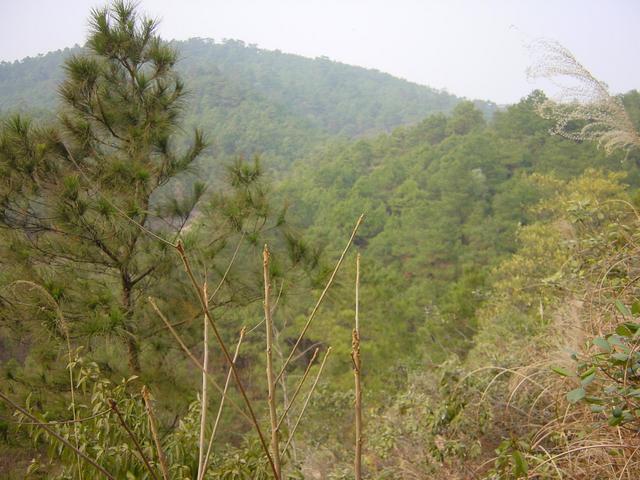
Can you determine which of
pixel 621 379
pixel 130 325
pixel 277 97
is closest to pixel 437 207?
pixel 130 325

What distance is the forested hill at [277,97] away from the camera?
2628 centimetres

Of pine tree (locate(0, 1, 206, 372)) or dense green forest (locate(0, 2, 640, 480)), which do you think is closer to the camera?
dense green forest (locate(0, 2, 640, 480))

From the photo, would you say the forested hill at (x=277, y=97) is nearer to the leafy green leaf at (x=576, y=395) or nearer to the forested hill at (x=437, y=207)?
the forested hill at (x=437, y=207)

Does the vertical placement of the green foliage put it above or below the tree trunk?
above

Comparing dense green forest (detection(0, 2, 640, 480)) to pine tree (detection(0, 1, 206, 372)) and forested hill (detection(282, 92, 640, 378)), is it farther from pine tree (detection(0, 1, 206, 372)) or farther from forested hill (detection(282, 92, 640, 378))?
forested hill (detection(282, 92, 640, 378))

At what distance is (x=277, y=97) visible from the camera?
39594 mm

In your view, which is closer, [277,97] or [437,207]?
[437,207]

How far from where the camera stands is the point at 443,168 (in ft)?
62.2

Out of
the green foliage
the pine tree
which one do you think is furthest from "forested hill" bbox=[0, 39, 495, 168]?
the green foliage

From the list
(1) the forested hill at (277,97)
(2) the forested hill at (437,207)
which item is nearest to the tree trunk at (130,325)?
(2) the forested hill at (437,207)

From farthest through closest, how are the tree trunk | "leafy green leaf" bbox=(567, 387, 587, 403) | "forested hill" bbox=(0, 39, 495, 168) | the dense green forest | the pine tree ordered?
"forested hill" bbox=(0, 39, 495, 168) < the tree trunk < the pine tree < the dense green forest < "leafy green leaf" bbox=(567, 387, 587, 403)

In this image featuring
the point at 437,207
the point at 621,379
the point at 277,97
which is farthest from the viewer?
the point at 277,97

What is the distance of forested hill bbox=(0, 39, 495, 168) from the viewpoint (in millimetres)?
26281

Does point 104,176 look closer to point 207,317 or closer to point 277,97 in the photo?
point 207,317
